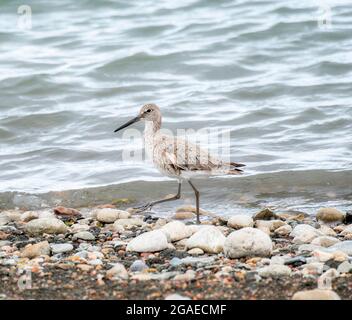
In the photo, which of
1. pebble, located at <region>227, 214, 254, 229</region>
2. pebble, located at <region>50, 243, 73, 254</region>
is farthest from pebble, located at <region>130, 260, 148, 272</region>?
pebble, located at <region>227, 214, 254, 229</region>

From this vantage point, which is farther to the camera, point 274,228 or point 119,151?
point 119,151

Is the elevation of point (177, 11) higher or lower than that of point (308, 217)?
higher

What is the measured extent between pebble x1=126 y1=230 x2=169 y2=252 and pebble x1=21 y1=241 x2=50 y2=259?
0.74m

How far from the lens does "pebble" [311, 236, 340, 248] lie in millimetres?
7070

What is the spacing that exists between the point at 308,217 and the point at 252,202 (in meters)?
1.00

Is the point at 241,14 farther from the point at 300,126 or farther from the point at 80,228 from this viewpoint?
the point at 80,228

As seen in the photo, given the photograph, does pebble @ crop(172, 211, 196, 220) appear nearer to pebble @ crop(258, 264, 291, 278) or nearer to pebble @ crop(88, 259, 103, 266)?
pebble @ crop(88, 259, 103, 266)

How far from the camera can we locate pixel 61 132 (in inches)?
495

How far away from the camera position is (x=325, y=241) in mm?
7098

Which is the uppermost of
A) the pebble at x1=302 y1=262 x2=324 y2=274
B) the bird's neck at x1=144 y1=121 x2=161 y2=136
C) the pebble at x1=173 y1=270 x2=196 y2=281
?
the bird's neck at x1=144 y1=121 x2=161 y2=136

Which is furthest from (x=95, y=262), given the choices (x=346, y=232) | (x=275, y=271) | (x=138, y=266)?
(x=346, y=232)

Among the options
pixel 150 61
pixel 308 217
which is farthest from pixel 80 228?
pixel 150 61

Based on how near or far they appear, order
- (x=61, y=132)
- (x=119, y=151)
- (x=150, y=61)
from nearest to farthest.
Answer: (x=119, y=151) → (x=61, y=132) → (x=150, y=61)

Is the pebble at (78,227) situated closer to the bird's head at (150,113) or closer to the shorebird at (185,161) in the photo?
the shorebird at (185,161)
